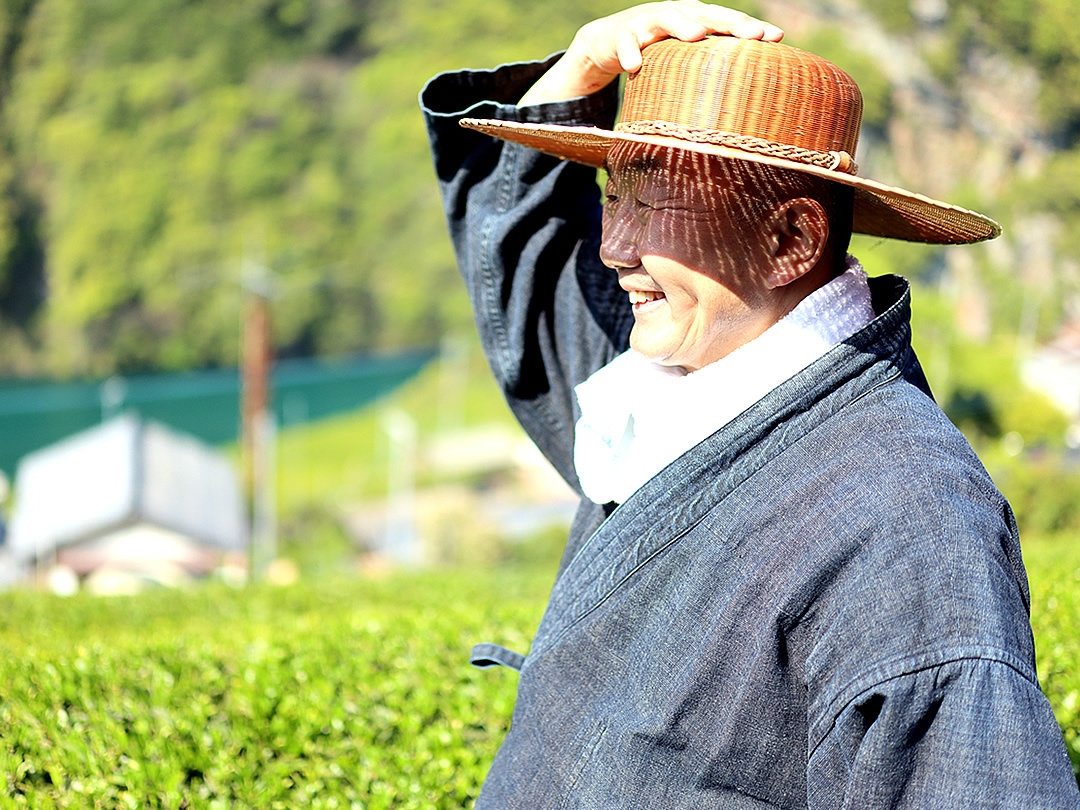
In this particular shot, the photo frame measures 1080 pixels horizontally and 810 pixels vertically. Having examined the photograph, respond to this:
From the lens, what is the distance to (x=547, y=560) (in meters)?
22.1

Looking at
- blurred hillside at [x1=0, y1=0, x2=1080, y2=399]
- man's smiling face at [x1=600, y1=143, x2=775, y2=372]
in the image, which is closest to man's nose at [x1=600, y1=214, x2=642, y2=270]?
man's smiling face at [x1=600, y1=143, x2=775, y2=372]

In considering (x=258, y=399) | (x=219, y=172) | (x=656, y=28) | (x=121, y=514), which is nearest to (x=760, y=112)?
(x=656, y=28)

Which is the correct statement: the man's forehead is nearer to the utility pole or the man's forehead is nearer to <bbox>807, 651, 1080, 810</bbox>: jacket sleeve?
<bbox>807, 651, 1080, 810</bbox>: jacket sleeve

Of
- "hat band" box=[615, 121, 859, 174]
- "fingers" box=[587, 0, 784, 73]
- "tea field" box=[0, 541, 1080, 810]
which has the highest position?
"fingers" box=[587, 0, 784, 73]

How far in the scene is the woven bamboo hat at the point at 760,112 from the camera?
1282mm

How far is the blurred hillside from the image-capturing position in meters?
65.8

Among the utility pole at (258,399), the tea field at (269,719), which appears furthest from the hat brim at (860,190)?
the utility pole at (258,399)

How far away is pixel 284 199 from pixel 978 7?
46.5 meters

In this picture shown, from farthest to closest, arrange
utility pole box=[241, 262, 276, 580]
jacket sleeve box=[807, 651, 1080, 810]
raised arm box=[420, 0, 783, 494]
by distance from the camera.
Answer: utility pole box=[241, 262, 276, 580] < raised arm box=[420, 0, 783, 494] < jacket sleeve box=[807, 651, 1080, 810]

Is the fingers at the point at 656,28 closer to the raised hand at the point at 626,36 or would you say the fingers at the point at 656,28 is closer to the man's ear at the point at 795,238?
the raised hand at the point at 626,36

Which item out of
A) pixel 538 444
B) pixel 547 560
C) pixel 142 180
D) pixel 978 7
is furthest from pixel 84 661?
pixel 142 180

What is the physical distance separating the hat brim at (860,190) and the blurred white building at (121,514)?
1773 centimetres

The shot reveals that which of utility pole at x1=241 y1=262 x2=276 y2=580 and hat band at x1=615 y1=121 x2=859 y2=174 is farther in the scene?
utility pole at x1=241 y1=262 x2=276 y2=580

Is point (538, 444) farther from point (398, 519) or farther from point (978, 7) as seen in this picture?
point (978, 7)
